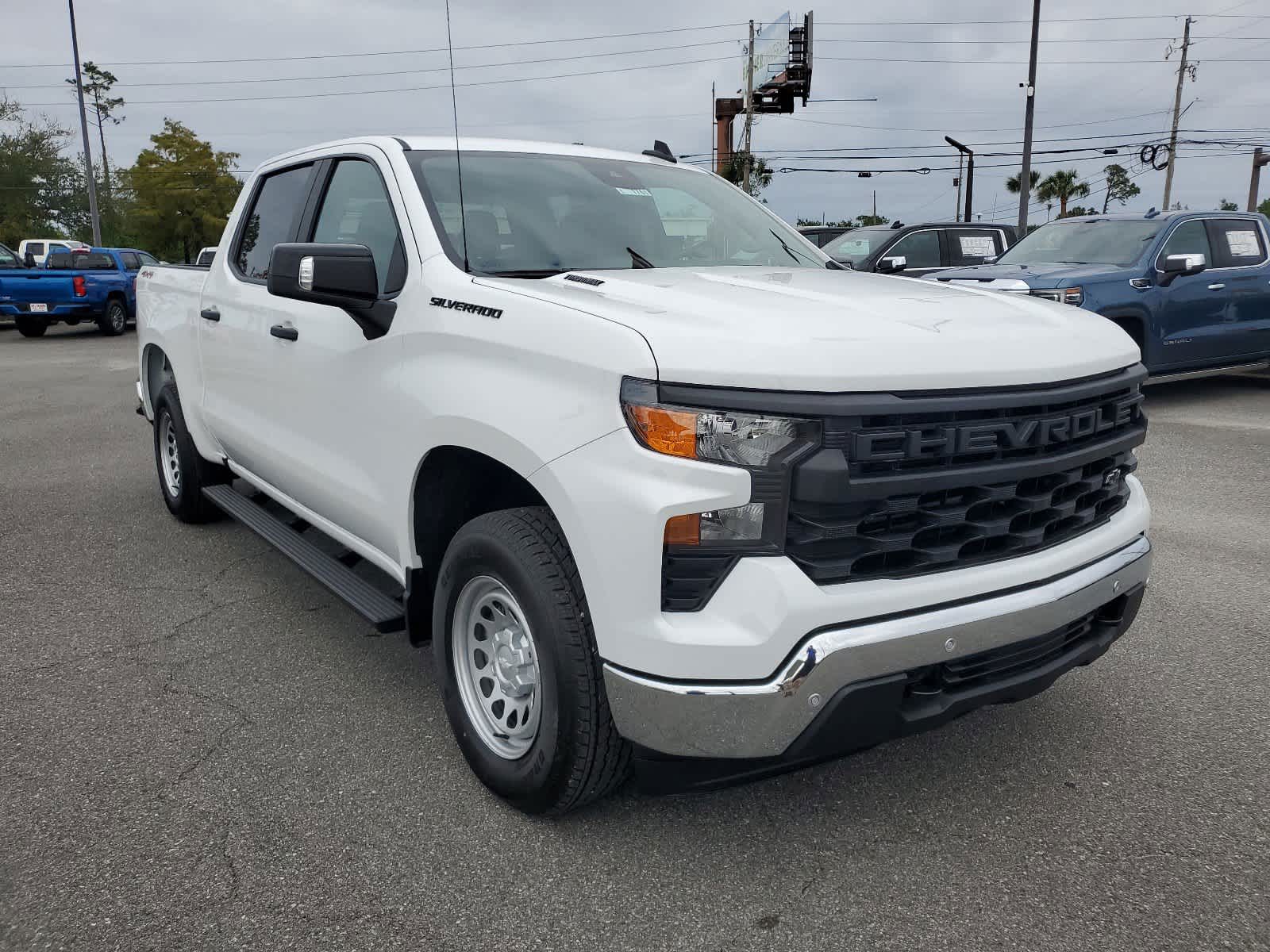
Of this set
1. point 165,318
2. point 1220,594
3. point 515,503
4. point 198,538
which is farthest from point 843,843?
point 165,318

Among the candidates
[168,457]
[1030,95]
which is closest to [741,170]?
[1030,95]

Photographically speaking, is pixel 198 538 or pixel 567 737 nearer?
pixel 567 737

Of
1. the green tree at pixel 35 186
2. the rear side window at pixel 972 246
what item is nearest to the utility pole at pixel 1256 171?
the rear side window at pixel 972 246

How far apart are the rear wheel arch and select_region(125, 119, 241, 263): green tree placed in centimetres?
4892

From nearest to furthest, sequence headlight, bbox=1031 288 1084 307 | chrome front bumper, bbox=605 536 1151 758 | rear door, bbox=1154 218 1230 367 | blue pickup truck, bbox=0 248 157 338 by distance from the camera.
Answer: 1. chrome front bumper, bbox=605 536 1151 758
2. headlight, bbox=1031 288 1084 307
3. rear door, bbox=1154 218 1230 367
4. blue pickup truck, bbox=0 248 157 338

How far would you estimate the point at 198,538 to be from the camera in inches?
219

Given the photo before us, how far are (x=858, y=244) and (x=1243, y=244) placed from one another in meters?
4.44

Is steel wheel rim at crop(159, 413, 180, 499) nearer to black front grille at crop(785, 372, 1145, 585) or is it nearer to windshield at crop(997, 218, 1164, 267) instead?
black front grille at crop(785, 372, 1145, 585)

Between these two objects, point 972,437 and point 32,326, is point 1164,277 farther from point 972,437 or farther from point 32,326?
point 32,326

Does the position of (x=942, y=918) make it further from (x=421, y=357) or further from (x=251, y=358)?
(x=251, y=358)

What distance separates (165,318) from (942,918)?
4831 millimetres

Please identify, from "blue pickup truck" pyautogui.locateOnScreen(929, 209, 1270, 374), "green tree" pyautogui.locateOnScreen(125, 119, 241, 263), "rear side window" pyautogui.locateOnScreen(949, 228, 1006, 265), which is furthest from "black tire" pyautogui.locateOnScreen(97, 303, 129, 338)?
"green tree" pyautogui.locateOnScreen(125, 119, 241, 263)

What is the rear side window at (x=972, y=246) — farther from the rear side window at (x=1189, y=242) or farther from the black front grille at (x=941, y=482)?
the black front grille at (x=941, y=482)

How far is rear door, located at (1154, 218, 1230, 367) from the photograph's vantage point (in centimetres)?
961
